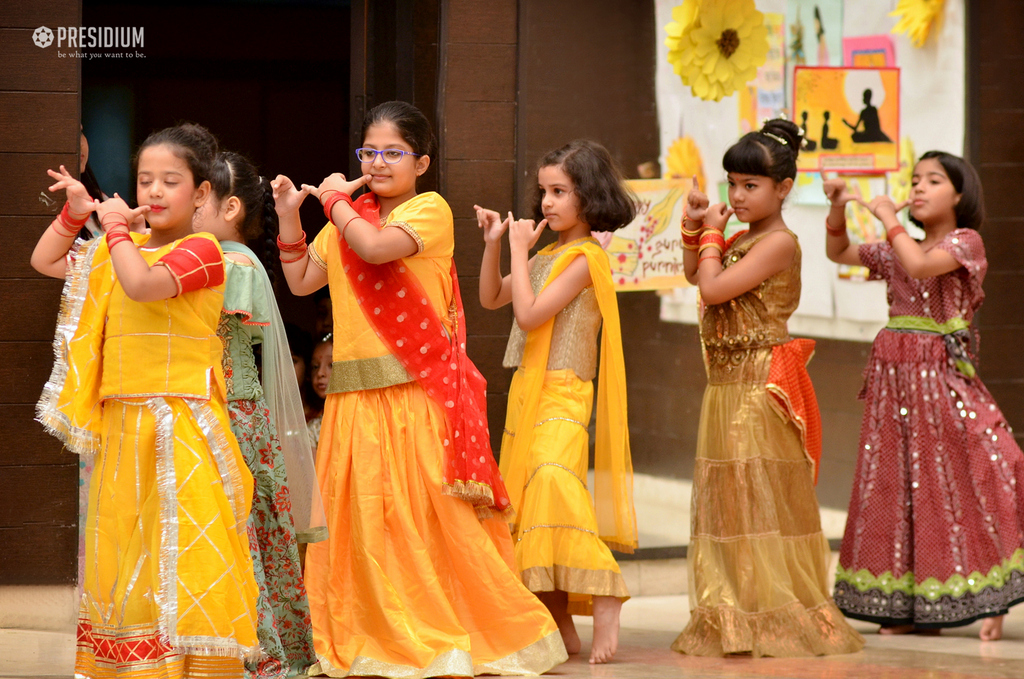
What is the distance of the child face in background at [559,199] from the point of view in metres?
4.25

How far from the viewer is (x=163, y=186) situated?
132 inches

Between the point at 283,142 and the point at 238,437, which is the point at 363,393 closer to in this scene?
the point at 238,437

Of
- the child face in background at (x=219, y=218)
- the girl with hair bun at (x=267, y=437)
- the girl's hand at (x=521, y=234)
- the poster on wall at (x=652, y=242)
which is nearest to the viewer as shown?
the girl with hair bun at (x=267, y=437)

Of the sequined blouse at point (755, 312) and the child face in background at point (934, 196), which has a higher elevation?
the child face in background at point (934, 196)

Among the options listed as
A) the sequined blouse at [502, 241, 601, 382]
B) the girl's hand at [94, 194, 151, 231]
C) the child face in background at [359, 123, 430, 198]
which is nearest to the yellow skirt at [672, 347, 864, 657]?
the sequined blouse at [502, 241, 601, 382]

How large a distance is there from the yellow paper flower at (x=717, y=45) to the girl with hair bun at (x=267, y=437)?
2232 millimetres

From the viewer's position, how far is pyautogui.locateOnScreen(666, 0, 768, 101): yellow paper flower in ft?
17.5

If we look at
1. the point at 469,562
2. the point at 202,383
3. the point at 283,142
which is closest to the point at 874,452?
the point at 469,562

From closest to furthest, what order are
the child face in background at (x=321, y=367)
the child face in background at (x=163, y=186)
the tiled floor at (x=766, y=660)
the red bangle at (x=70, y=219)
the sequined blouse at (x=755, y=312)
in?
1. the child face in background at (x=163, y=186)
2. the red bangle at (x=70, y=219)
3. the tiled floor at (x=766, y=660)
4. the sequined blouse at (x=755, y=312)
5. the child face in background at (x=321, y=367)

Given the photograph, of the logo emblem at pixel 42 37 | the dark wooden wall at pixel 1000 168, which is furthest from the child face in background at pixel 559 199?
the dark wooden wall at pixel 1000 168

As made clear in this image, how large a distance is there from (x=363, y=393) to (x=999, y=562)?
96.4 inches

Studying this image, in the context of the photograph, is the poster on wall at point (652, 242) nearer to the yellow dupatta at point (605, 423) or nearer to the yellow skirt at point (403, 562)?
the yellow dupatta at point (605, 423)


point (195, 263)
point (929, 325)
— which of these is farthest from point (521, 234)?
point (929, 325)

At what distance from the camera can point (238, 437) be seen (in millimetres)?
3662
